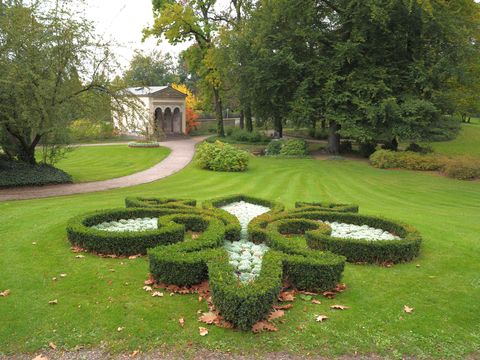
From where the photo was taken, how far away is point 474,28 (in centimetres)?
2616

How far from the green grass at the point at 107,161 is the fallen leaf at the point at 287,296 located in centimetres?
1498

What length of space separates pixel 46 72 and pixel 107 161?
12.1 metres

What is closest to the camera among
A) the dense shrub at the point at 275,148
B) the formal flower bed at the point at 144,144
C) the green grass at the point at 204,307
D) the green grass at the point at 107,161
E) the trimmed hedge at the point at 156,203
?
the green grass at the point at 204,307

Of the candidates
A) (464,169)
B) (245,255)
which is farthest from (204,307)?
(464,169)

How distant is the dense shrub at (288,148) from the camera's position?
91.7 feet

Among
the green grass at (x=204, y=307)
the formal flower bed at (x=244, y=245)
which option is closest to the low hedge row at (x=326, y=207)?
the formal flower bed at (x=244, y=245)

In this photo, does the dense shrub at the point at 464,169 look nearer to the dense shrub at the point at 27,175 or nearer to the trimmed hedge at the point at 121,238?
the trimmed hedge at the point at 121,238

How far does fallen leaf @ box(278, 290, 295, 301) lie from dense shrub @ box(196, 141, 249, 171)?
52.2 ft

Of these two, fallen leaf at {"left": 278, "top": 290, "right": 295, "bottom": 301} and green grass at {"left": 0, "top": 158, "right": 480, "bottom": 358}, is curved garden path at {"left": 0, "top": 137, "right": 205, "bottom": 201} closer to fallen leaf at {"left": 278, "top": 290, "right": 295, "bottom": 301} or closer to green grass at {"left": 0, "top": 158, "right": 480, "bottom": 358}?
green grass at {"left": 0, "top": 158, "right": 480, "bottom": 358}

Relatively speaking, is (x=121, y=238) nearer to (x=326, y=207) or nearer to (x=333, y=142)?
(x=326, y=207)

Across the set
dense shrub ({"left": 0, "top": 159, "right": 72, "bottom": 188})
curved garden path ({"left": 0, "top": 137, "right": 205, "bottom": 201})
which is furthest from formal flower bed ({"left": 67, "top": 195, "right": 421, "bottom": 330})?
dense shrub ({"left": 0, "top": 159, "right": 72, "bottom": 188})

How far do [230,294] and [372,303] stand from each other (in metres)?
2.26

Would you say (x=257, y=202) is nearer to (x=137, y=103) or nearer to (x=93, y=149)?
(x=137, y=103)

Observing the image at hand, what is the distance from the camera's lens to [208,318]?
516cm
